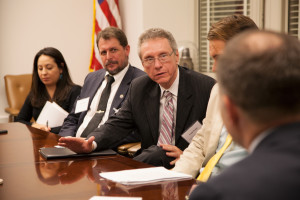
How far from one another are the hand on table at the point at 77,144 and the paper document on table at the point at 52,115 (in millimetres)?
1762

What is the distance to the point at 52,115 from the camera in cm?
413

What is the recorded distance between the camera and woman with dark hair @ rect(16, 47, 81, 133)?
4605mm

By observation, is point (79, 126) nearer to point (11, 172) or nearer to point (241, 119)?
point (11, 172)

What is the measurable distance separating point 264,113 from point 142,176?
111 cm

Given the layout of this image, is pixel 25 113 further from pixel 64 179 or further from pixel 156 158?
pixel 64 179

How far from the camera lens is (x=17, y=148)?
2684mm

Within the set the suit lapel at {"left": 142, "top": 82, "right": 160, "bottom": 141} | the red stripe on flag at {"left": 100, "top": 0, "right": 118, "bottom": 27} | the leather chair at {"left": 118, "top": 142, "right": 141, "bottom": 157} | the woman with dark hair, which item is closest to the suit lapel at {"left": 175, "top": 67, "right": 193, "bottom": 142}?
the suit lapel at {"left": 142, "top": 82, "right": 160, "bottom": 141}

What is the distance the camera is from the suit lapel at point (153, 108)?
2.95m

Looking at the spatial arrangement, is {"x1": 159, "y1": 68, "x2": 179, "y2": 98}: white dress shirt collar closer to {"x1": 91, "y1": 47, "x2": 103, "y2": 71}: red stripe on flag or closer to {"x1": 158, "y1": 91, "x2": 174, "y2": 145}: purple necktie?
{"x1": 158, "y1": 91, "x2": 174, "y2": 145}: purple necktie

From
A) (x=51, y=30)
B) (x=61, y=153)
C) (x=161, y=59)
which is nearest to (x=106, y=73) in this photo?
(x=161, y=59)

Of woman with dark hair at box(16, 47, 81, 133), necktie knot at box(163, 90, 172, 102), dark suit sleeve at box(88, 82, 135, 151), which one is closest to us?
dark suit sleeve at box(88, 82, 135, 151)

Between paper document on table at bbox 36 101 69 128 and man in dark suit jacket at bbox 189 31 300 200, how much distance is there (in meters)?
3.43

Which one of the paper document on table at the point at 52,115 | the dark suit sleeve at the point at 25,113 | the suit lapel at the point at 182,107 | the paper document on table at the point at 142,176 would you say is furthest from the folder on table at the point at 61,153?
the dark suit sleeve at the point at 25,113

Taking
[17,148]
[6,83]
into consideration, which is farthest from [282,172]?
[6,83]
